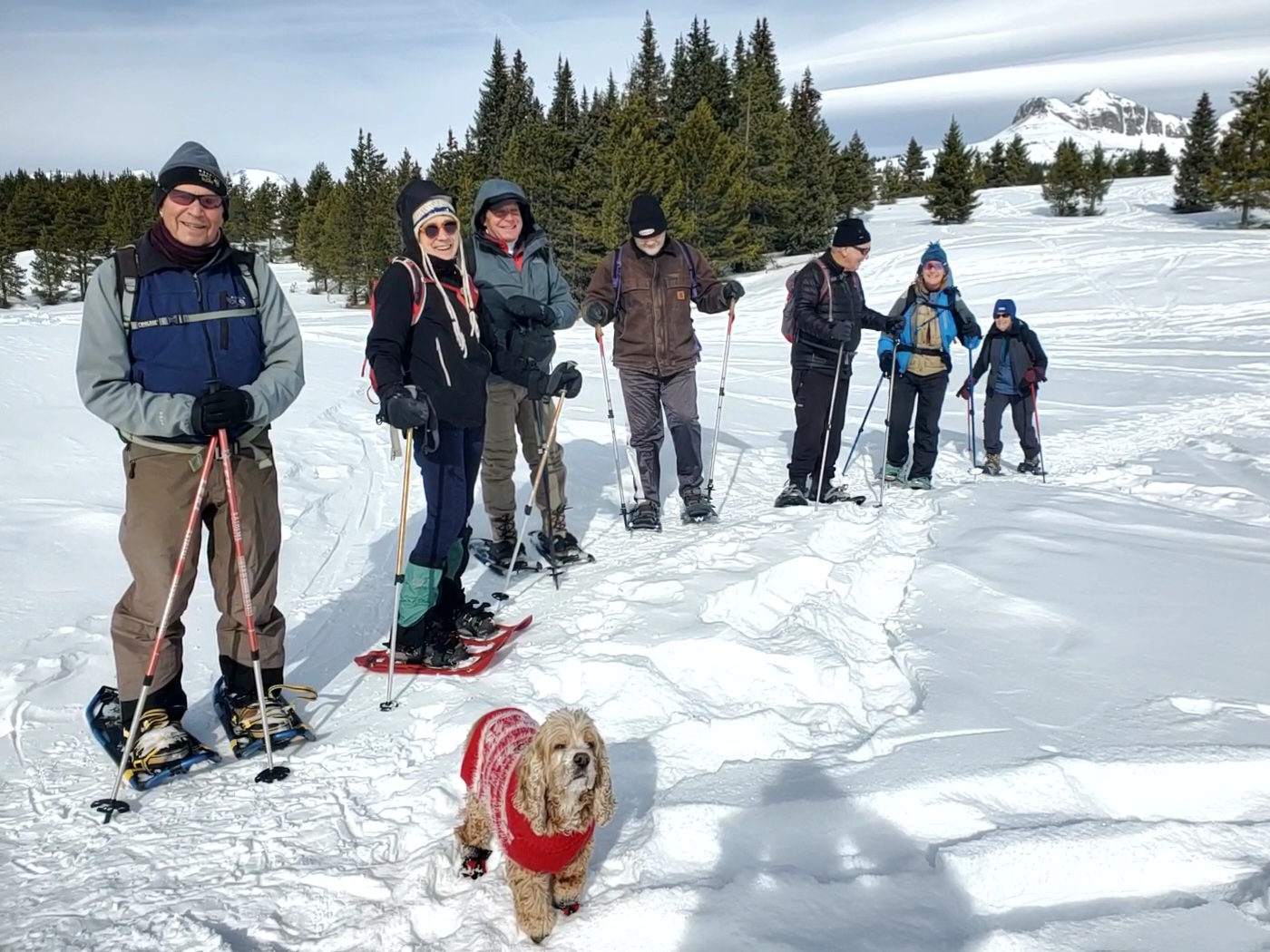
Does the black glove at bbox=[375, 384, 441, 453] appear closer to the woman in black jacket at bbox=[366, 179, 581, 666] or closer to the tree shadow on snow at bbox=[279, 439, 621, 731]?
the woman in black jacket at bbox=[366, 179, 581, 666]

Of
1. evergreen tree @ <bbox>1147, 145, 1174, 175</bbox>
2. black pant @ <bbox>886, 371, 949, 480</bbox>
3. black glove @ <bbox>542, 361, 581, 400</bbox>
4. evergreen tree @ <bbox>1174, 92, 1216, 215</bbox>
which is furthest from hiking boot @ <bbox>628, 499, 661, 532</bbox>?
evergreen tree @ <bbox>1147, 145, 1174, 175</bbox>

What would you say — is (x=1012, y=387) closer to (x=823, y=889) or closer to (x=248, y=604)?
(x=823, y=889)

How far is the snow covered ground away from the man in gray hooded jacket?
0.41 meters

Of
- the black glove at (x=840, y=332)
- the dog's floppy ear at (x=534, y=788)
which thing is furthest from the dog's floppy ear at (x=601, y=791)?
the black glove at (x=840, y=332)

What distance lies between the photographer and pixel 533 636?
173 inches

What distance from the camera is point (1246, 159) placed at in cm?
3488

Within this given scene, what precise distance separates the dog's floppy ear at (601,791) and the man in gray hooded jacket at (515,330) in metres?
2.92

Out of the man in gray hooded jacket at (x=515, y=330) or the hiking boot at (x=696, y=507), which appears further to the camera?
the hiking boot at (x=696, y=507)

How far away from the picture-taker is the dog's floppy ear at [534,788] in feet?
7.10

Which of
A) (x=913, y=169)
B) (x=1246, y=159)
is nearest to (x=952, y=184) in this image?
(x=1246, y=159)

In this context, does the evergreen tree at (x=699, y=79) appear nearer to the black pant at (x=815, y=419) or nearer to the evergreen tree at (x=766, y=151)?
the evergreen tree at (x=766, y=151)

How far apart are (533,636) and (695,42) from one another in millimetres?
54634

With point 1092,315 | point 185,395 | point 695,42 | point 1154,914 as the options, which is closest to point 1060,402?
point 1092,315

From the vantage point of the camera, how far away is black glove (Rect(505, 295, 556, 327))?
495cm
